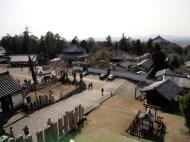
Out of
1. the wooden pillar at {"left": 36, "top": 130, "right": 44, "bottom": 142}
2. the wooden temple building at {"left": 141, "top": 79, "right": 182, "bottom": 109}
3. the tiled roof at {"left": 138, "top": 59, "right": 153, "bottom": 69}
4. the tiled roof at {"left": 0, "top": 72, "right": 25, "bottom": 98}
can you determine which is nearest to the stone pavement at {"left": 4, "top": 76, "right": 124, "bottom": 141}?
the wooden pillar at {"left": 36, "top": 130, "right": 44, "bottom": 142}

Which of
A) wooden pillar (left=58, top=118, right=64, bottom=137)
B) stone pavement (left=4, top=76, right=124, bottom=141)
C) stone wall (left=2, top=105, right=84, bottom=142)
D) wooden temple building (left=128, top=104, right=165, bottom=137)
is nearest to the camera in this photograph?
stone wall (left=2, top=105, right=84, bottom=142)

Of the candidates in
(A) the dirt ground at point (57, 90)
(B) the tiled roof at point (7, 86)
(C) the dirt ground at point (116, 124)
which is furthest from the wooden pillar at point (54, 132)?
(A) the dirt ground at point (57, 90)

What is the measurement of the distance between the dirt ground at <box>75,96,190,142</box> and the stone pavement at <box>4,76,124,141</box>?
2.05 meters

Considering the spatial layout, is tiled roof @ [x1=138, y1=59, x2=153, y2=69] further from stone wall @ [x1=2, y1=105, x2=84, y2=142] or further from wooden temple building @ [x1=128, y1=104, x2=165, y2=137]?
stone wall @ [x1=2, y1=105, x2=84, y2=142]

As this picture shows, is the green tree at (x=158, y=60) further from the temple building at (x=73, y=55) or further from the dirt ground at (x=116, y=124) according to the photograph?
the dirt ground at (x=116, y=124)

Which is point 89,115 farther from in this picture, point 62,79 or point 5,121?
point 62,79

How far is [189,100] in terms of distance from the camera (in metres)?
19.5

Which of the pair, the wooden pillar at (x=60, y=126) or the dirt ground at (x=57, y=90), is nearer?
the wooden pillar at (x=60, y=126)

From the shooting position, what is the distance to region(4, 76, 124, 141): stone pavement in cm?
2050

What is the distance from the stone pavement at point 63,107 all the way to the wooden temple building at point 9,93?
3126 mm

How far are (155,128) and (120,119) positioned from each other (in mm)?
3664

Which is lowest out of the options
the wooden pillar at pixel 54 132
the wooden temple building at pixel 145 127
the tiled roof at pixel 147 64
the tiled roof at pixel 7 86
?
the wooden temple building at pixel 145 127

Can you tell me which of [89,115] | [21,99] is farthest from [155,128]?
[21,99]

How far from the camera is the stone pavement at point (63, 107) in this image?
67.3 ft
